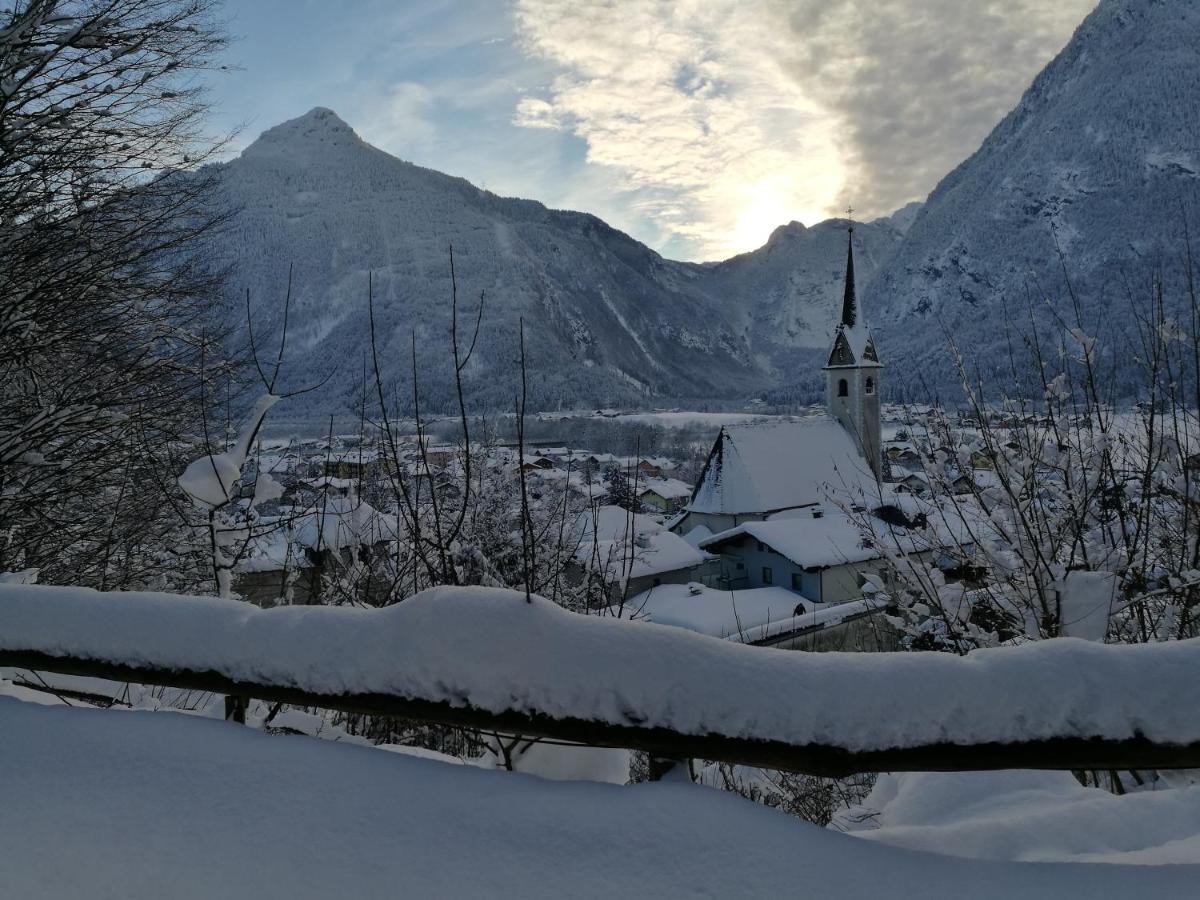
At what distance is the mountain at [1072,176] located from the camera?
11019 centimetres

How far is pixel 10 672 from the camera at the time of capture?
9.98 feet

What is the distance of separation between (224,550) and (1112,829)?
4211 mm

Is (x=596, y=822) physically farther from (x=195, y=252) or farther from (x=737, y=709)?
(x=195, y=252)

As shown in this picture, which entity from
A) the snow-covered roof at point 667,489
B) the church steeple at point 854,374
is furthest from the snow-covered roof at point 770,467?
the snow-covered roof at point 667,489

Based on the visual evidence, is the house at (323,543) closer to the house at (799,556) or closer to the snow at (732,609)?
the snow at (732,609)

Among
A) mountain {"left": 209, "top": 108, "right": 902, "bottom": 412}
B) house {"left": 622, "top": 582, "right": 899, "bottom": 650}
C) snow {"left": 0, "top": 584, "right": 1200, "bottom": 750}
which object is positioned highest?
mountain {"left": 209, "top": 108, "right": 902, "bottom": 412}

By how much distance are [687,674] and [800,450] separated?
31.6 meters

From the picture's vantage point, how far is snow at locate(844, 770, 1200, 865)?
1.60 m

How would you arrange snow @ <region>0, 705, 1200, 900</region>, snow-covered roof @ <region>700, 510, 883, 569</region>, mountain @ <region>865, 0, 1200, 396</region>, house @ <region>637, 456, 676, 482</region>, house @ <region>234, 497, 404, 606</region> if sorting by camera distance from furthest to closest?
mountain @ <region>865, 0, 1200, 396</region>, house @ <region>637, 456, 676, 482</region>, snow-covered roof @ <region>700, 510, 883, 569</region>, house @ <region>234, 497, 404, 606</region>, snow @ <region>0, 705, 1200, 900</region>

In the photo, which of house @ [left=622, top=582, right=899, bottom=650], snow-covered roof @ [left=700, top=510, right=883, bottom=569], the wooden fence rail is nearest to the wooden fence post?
the wooden fence rail

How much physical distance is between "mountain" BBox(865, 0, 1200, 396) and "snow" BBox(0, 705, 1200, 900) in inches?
3873

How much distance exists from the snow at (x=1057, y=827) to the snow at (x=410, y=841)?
4.7 inches

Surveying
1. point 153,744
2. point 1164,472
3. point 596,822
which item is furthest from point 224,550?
point 1164,472

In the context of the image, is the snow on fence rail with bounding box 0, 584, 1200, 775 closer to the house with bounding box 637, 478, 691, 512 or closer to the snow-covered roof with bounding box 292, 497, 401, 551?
the snow-covered roof with bounding box 292, 497, 401, 551
